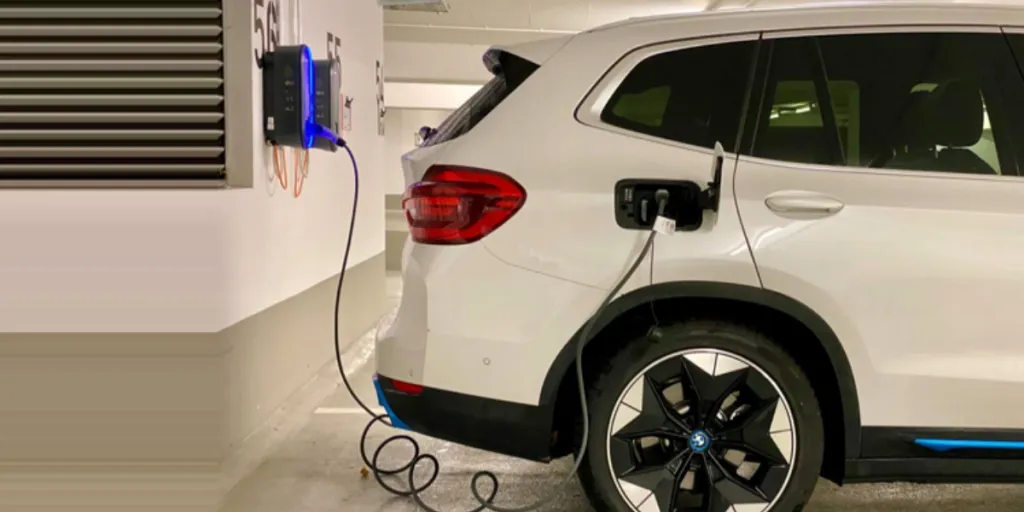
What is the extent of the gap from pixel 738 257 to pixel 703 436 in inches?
21.3

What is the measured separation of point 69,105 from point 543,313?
5.45 ft

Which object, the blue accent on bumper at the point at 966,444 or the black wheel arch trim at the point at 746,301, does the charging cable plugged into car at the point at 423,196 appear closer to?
the black wheel arch trim at the point at 746,301

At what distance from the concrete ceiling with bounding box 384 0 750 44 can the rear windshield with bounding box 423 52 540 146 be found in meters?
5.11

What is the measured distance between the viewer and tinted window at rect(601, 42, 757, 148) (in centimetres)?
200

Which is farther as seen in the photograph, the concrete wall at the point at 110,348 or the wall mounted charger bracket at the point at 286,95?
the wall mounted charger bracket at the point at 286,95

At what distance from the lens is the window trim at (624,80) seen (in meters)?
1.98

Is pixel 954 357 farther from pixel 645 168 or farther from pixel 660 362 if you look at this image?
pixel 645 168

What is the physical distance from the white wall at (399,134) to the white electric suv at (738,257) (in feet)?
30.9

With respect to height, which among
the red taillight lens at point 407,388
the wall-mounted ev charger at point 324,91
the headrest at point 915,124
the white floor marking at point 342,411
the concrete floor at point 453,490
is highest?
the wall-mounted ev charger at point 324,91

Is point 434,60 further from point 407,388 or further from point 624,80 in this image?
point 407,388

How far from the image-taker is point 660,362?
1989 millimetres

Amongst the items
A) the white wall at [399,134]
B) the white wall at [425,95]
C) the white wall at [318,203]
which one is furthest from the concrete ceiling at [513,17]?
the white wall at [399,134]

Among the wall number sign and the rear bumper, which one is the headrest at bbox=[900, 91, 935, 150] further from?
the wall number sign

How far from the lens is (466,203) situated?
197 cm
